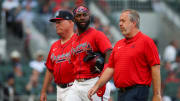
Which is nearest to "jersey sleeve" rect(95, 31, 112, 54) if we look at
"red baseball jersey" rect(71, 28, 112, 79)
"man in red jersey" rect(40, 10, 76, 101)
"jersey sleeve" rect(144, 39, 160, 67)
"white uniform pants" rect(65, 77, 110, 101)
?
Answer: "red baseball jersey" rect(71, 28, 112, 79)

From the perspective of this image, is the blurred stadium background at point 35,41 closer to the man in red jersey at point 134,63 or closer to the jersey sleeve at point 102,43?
the jersey sleeve at point 102,43

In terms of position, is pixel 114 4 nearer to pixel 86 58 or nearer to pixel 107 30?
pixel 107 30

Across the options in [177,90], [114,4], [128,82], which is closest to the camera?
[128,82]

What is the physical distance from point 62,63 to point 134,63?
1.99 meters

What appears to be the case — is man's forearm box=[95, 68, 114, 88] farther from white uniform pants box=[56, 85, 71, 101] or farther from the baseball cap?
the baseball cap

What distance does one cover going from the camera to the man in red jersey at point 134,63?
236 inches

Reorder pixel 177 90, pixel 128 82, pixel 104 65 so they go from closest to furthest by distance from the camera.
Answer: pixel 128 82, pixel 104 65, pixel 177 90

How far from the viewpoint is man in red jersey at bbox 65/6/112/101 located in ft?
23.0

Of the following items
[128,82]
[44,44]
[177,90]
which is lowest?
[177,90]

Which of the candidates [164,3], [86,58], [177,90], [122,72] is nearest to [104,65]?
[86,58]

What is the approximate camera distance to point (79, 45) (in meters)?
7.24

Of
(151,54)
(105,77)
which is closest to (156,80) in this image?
(151,54)

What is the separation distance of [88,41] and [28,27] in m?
9.04

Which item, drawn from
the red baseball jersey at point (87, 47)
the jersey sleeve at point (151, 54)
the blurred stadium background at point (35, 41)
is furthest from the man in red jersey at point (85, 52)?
the blurred stadium background at point (35, 41)
